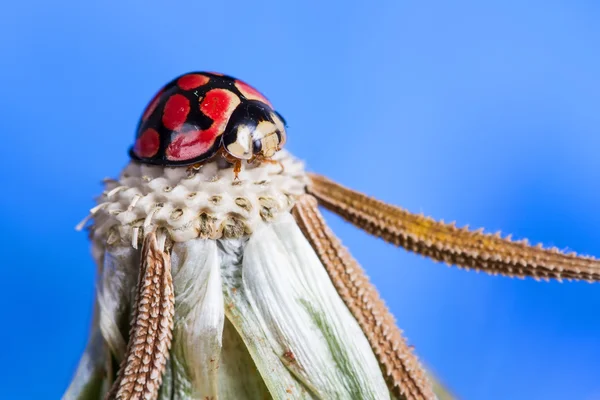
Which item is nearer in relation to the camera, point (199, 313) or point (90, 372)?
point (199, 313)

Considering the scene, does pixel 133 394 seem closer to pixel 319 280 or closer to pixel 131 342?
pixel 131 342

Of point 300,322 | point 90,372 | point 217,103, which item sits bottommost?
point 300,322

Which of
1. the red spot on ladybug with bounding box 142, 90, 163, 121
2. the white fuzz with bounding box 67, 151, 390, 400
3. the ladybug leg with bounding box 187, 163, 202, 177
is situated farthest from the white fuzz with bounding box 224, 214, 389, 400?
the red spot on ladybug with bounding box 142, 90, 163, 121

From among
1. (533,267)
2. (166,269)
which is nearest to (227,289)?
(166,269)

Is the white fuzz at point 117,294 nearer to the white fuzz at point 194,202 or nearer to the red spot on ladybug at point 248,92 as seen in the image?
the white fuzz at point 194,202

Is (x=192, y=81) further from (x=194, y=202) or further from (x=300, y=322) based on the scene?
(x=300, y=322)

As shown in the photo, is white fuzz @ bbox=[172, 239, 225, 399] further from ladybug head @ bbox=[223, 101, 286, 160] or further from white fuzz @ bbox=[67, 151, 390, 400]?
ladybug head @ bbox=[223, 101, 286, 160]

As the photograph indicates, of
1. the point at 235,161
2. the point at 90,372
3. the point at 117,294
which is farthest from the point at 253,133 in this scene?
the point at 90,372
